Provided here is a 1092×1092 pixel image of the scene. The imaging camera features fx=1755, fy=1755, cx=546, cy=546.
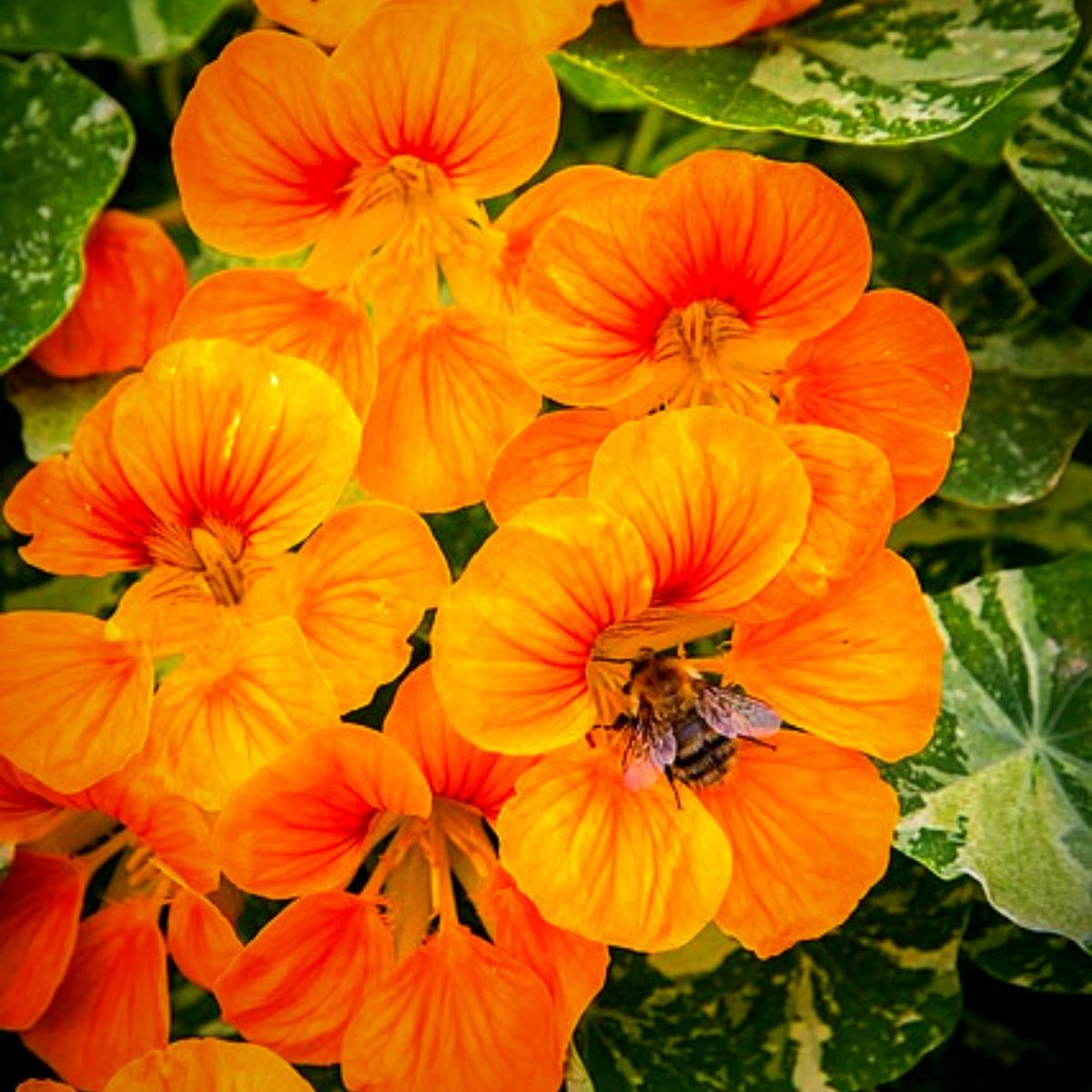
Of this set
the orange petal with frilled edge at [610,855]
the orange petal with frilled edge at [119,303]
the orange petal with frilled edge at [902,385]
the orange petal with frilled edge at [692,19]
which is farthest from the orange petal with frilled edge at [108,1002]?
the orange petal with frilled edge at [692,19]

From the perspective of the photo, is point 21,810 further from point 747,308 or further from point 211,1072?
point 747,308

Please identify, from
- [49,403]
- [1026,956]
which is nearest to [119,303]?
[49,403]

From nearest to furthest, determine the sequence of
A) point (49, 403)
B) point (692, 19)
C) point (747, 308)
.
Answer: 1. point (747, 308)
2. point (692, 19)
3. point (49, 403)

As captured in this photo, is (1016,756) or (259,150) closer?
(259,150)

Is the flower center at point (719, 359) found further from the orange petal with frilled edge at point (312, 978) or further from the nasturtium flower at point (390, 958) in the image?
the orange petal with frilled edge at point (312, 978)

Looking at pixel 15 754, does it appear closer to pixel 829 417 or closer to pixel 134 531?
pixel 134 531

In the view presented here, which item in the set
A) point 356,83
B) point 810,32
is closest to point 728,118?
point 810,32

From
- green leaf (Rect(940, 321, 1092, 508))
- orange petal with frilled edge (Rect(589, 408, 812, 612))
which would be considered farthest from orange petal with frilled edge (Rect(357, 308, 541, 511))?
green leaf (Rect(940, 321, 1092, 508))

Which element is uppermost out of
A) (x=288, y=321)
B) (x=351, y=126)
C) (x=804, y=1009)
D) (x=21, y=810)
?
(x=351, y=126)
